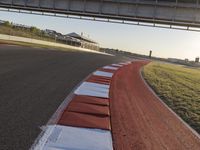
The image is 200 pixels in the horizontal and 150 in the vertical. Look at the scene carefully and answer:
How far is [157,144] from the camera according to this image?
5340mm

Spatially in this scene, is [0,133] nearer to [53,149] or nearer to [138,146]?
[53,149]

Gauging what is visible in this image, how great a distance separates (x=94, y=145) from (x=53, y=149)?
0.70 metres

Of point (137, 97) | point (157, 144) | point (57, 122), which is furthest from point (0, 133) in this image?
point (137, 97)

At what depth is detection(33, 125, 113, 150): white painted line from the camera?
4.53 m

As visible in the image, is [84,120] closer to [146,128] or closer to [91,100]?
[146,128]

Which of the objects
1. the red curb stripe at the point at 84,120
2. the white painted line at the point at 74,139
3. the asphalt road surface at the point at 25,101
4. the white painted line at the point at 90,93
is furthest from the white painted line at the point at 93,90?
the white painted line at the point at 74,139

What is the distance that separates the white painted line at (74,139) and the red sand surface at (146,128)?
0.61 ft

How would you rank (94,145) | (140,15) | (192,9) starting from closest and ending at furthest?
(94,145), (192,9), (140,15)

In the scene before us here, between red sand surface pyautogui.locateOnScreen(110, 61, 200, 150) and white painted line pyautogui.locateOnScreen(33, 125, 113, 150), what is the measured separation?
0.19m

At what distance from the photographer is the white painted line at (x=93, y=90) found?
8695 millimetres

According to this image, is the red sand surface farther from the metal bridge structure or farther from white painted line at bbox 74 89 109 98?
the metal bridge structure

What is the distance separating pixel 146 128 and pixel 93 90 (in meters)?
3.39

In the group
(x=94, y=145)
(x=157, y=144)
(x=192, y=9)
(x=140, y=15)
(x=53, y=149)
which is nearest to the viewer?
(x=53, y=149)

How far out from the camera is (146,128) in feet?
20.3
